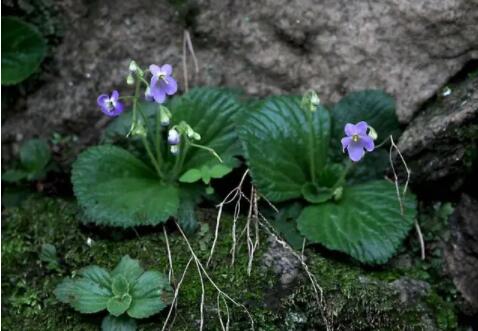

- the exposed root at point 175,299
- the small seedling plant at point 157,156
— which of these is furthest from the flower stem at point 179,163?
the exposed root at point 175,299

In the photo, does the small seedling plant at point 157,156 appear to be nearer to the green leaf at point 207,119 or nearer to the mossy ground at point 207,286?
the green leaf at point 207,119

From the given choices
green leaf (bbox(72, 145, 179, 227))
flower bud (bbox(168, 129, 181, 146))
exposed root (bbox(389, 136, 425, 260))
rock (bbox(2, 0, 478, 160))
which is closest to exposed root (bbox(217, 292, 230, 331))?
green leaf (bbox(72, 145, 179, 227))

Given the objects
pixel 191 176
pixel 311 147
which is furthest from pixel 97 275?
pixel 311 147

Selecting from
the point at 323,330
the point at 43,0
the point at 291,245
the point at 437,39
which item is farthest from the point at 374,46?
the point at 43,0

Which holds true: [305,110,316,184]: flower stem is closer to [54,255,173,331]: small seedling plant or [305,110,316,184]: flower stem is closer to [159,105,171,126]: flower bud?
[159,105,171,126]: flower bud

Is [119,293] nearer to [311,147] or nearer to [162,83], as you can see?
[162,83]
